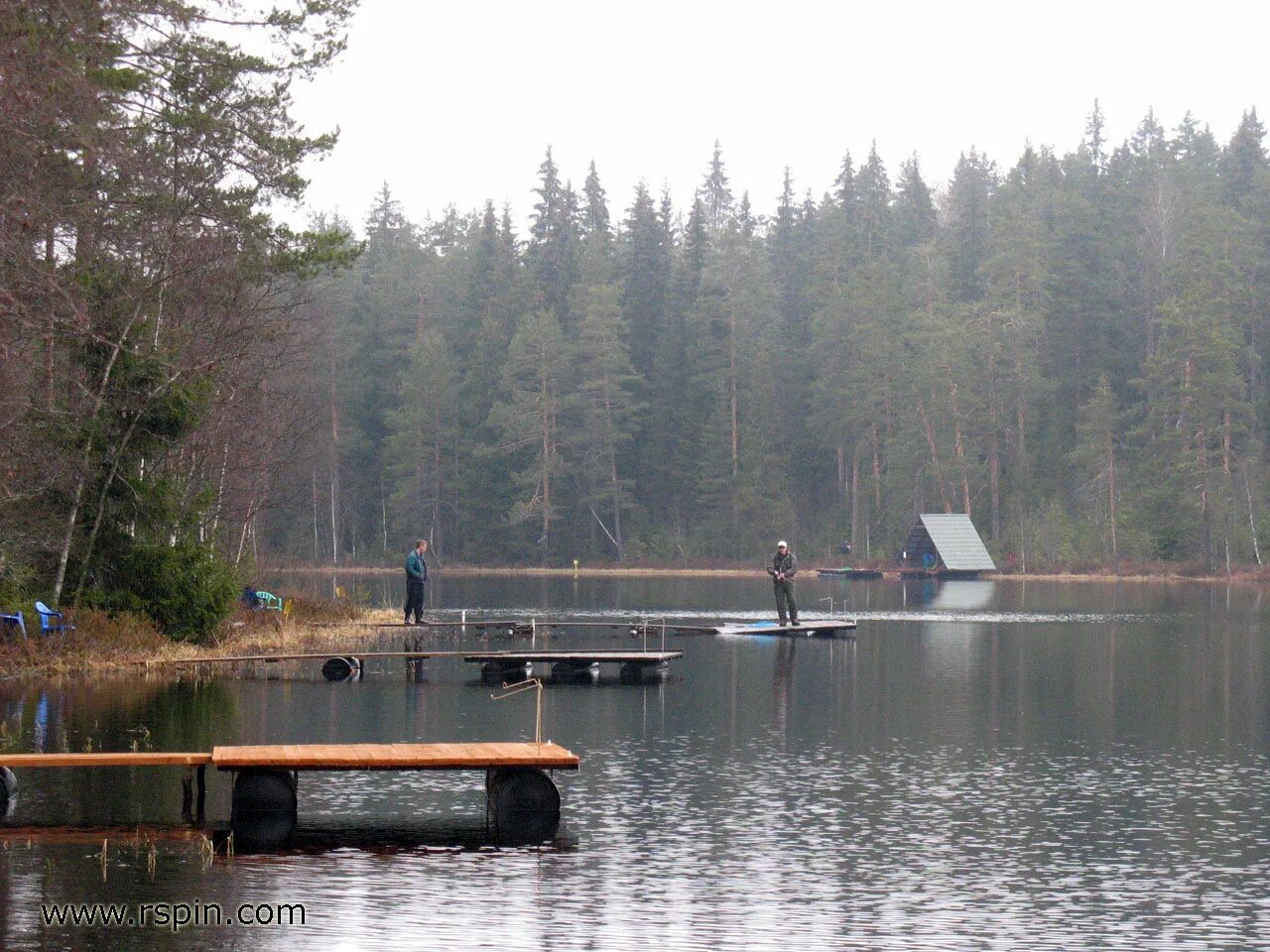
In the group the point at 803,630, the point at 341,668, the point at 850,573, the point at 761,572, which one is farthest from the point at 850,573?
the point at 341,668

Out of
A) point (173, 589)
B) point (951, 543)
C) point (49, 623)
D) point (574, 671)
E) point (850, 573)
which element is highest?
point (951, 543)

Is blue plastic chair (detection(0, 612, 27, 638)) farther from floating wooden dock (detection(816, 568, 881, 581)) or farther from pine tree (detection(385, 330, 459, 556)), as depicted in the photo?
pine tree (detection(385, 330, 459, 556))

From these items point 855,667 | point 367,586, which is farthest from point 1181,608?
point 367,586

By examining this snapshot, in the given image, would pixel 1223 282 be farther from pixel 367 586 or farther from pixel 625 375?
pixel 367 586

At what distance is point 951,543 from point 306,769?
220ft

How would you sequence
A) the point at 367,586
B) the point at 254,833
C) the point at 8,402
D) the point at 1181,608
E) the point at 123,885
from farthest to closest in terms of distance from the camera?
1. the point at 367,586
2. the point at 1181,608
3. the point at 8,402
4. the point at 254,833
5. the point at 123,885

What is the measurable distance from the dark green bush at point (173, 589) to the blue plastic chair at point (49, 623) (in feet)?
3.58

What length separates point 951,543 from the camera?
259 ft

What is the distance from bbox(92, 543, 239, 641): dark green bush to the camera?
2828cm

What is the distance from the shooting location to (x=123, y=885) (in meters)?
11.6

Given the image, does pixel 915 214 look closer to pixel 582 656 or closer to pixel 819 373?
pixel 819 373

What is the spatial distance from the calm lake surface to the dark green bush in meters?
1.80

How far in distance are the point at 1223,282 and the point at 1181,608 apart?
3692 cm

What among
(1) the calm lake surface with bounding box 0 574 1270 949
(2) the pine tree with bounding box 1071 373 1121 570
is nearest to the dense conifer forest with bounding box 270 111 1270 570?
(2) the pine tree with bounding box 1071 373 1121 570
